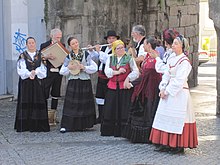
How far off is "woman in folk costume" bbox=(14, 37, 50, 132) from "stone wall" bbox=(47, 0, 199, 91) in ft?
10.9

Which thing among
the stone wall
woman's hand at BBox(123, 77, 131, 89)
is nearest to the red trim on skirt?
woman's hand at BBox(123, 77, 131, 89)

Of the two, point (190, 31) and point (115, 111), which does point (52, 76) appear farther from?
point (190, 31)

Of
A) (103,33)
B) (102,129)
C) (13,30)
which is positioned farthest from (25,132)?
(103,33)

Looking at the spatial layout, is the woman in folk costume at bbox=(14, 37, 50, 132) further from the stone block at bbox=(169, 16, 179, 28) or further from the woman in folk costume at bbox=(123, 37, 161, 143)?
the stone block at bbox=(169, 16, 179, 28)

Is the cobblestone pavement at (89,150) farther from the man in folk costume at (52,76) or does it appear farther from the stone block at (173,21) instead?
the stone block at (173,21)

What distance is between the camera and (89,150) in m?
7.33

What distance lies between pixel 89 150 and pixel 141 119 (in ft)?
3.06

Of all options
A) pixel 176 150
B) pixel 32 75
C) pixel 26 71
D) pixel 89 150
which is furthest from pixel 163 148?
pixel 26 71

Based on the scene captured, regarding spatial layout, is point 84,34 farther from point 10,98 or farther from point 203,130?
point 203,130

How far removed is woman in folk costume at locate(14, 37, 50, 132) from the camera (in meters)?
8.41

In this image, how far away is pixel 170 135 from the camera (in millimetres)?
7023

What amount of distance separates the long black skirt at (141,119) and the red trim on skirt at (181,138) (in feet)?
1.75

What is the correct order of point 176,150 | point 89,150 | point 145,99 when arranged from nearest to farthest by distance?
1. point 176,150
2. point 89,150
3. point 145,99

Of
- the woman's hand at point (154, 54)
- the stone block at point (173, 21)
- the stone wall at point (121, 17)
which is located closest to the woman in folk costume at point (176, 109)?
the woman's hand at point (154, 54)
